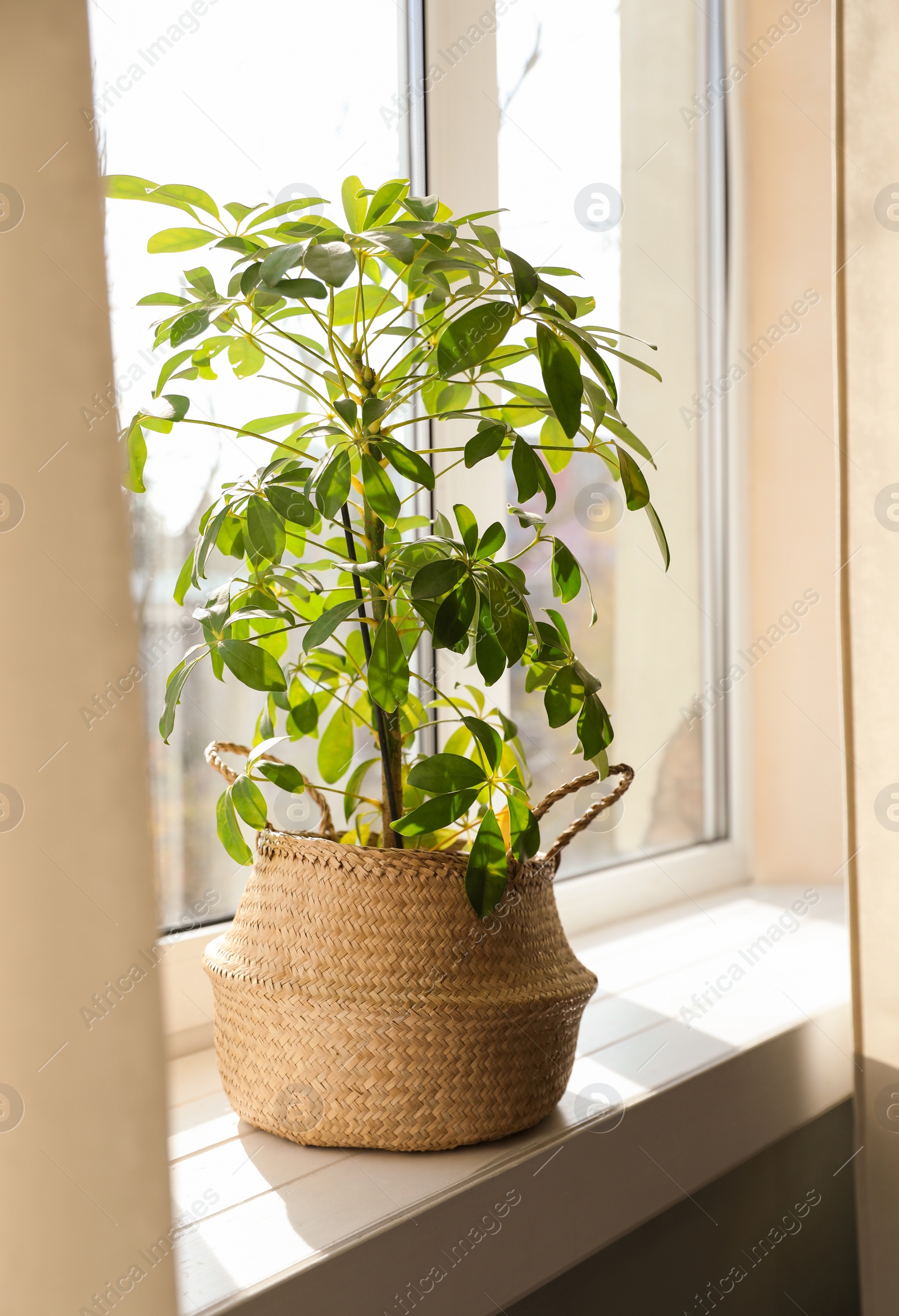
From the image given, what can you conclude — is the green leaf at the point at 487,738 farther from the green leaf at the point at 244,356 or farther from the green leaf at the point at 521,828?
the green leaf at the point at 244,356

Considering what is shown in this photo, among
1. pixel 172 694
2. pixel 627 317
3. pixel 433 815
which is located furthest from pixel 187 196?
pixel 627 317

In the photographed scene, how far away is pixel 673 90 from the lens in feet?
5.24

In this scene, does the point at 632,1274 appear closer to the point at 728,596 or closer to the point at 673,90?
the point at 728,596

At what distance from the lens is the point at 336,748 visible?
86cm

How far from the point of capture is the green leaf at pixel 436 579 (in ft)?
2.07

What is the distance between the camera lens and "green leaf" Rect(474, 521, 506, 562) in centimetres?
70

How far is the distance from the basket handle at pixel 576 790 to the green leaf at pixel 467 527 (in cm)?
21

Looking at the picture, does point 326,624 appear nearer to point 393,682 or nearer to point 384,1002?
Answer: point 393,682

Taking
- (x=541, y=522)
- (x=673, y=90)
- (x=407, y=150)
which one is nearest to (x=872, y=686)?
(x=541, y=522)

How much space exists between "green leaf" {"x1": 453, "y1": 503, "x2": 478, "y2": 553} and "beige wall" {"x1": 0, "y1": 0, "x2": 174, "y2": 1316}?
267 millimetres

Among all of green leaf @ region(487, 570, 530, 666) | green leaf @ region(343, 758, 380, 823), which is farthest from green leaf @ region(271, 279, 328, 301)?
green leaf @ region(343, 758, 380, 823)

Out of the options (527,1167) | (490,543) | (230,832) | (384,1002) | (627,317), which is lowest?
(527,1167)

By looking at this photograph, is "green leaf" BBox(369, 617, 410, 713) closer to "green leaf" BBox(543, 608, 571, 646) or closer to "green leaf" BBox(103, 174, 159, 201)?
"green leaf" BBox(543, 608, 571, 646)

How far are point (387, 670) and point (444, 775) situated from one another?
0.09 metres
